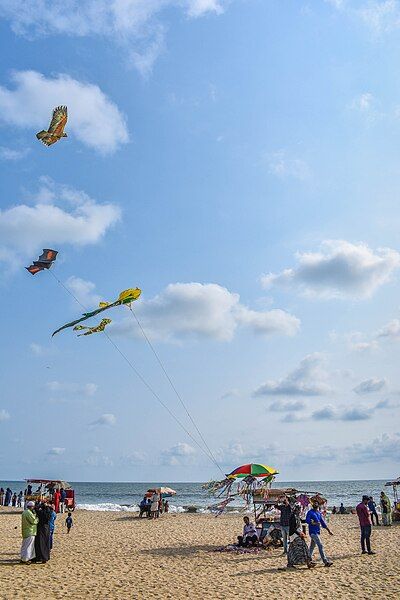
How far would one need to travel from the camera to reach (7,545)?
14719mm

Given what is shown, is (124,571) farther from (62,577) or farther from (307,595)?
(307,595)

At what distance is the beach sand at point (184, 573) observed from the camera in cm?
930

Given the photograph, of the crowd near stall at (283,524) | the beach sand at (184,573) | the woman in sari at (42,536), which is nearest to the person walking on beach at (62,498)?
the crowd near stall at (283,524)

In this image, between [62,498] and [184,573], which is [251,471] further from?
[62,498]

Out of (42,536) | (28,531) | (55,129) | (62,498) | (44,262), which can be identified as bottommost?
(42,536)

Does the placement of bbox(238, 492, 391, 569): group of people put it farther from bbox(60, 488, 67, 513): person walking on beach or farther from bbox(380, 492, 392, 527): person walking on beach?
bbox(60, 488, 67, 513): person walking on beach

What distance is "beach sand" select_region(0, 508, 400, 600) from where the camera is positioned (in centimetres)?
930

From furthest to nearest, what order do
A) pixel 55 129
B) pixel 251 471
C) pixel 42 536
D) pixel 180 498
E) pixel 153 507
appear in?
pixel 180 498, pixel 153 507, pixel 251 471, pixel 55 129, pixel 42 536

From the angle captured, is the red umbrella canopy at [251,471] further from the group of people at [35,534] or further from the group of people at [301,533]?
the group of people at [35,534]

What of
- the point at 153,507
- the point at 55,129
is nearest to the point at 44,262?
the point at 55,129

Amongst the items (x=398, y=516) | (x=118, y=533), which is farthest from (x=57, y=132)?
(x=398, y=516)

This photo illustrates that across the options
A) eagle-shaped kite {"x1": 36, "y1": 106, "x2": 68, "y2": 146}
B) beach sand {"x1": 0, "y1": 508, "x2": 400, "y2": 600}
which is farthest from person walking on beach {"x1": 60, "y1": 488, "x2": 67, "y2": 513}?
eagle-shaped kite {"x1": 36, "y1": 106, "x2": 68, "y2": 146}

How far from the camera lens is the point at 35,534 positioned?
453 inches

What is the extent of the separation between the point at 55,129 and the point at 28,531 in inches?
424
